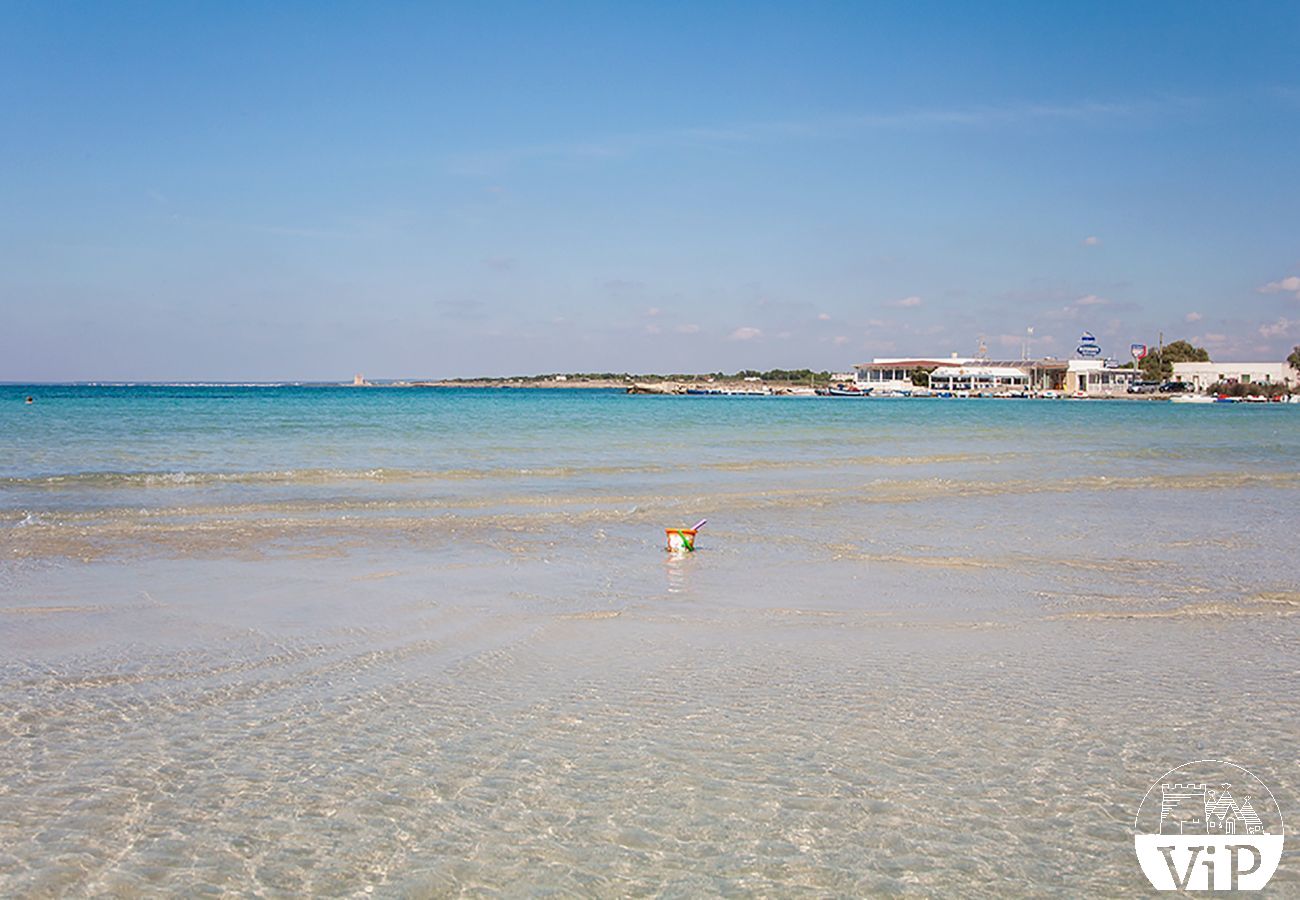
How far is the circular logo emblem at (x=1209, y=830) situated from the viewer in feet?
15.2

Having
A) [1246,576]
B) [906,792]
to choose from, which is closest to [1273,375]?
[1246,576]

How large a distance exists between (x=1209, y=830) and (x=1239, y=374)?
531ft

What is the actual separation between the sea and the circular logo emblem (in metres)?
0.09

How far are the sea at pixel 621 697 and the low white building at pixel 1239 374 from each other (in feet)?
479

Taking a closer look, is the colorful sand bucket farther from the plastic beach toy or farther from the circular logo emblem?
the circular logo emblem

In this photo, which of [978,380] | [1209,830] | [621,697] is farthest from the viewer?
[978,380]

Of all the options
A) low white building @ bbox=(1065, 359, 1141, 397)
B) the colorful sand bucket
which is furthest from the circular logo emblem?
low white building @ bbox=(1065, 359, 1141, 397)

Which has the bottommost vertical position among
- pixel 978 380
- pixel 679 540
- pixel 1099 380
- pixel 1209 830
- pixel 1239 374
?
pixel 1209 830

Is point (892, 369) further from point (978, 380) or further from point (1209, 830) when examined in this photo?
point (1209, 830)

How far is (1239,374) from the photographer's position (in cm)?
14425

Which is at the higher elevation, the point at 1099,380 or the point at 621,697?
the point at 1099,380

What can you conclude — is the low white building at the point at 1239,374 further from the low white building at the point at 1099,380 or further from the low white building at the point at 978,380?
the low white building at the point at 978,380

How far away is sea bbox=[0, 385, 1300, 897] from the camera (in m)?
4.69

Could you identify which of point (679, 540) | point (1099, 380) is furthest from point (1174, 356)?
point (679, 540)
